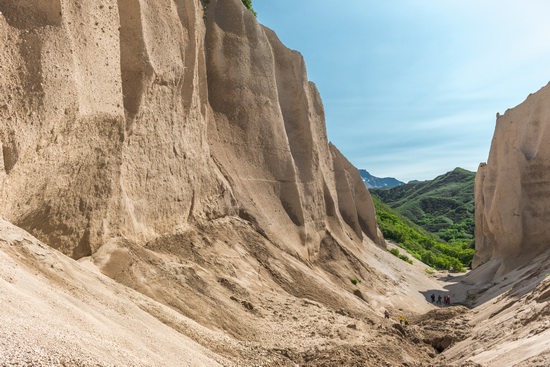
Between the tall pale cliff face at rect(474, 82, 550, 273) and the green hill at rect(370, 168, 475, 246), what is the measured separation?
39231mm

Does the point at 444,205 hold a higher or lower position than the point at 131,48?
higher

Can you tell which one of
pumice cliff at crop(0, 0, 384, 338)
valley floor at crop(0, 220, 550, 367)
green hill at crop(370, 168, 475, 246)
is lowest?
valley floor at crop(0, 220, 550, 367)

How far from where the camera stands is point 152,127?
14.7 metres

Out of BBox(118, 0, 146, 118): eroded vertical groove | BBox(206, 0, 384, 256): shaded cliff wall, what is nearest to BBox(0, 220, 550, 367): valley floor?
BBox(206, 0, 384, 256): shaded cliff wall

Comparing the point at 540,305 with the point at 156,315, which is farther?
the point at 540,305

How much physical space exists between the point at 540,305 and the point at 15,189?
11.7 meters

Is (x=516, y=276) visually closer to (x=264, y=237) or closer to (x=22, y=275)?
(x=264, y=237)

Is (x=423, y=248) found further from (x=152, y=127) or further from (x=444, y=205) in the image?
(x=444, y=205)

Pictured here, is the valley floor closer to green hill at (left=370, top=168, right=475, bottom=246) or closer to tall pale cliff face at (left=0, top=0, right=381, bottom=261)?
tall pale cliff face at (left=0, top=0, right=381, bottom=261)

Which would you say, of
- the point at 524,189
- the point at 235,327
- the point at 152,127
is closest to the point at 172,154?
the point at 152,127

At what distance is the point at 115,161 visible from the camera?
12.3 meters

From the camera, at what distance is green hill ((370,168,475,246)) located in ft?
265

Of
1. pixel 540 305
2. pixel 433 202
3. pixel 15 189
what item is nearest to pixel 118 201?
pixel 15 189

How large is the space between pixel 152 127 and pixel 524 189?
20.2 meters
